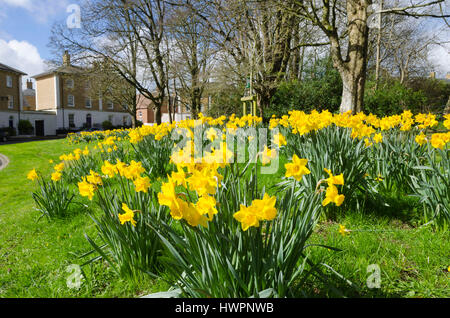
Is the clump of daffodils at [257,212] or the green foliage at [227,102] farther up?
the green foliage at [227,102]

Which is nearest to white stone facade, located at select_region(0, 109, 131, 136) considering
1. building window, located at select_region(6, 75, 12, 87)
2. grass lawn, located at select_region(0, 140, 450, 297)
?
building window, located at select_region(6, 75, 12, 87)

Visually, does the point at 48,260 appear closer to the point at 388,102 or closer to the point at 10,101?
the point at 388,102

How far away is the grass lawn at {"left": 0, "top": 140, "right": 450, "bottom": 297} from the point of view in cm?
167

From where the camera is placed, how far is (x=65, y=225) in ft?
10.4

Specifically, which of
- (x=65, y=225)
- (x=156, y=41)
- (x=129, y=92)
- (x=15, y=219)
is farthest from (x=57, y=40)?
(x=65, y=225)

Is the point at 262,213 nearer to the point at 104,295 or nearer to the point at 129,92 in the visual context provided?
the point at 104,295

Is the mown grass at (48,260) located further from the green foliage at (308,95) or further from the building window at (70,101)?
the building window at (70,101)

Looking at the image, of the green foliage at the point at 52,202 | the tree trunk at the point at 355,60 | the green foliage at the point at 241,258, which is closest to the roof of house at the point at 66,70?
the green foliage at the point at 52,202

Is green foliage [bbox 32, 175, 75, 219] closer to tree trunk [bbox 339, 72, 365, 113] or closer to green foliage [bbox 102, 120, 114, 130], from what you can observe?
tree trunk [bbox 339, 72, 365, 113]

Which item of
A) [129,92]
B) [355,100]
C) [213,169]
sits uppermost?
[129,92]

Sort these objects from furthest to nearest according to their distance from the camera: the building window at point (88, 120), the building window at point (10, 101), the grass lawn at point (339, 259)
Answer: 1. the building window at point (88, 120)
2. the building window at point (10, 101)
3. the grass lawn at point (339, 259)

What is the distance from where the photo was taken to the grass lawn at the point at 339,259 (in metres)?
1.67

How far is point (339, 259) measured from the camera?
1.87m

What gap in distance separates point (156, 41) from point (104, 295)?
14052 millimetres
